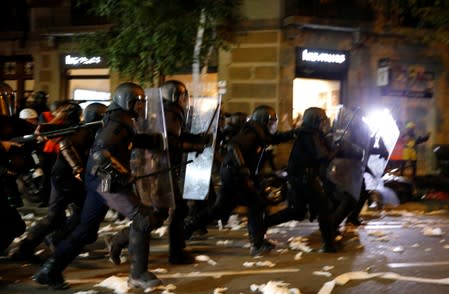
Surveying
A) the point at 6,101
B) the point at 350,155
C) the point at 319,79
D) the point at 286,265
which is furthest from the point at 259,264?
the point at 319,79

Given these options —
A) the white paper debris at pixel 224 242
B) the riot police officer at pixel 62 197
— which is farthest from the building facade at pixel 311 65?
the riot police officer at pixel 62 197

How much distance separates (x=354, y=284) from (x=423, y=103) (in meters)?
12.1

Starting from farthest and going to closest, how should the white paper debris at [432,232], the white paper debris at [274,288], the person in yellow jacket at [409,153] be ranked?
the person in yellow jacket at [409,153], the white paper debris at [432,232], the white paper debris at [274,288]

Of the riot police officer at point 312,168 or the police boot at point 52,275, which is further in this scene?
the riot police officer at point 312,168

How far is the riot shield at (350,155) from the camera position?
8430 mm

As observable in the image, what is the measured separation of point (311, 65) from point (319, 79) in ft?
1.72

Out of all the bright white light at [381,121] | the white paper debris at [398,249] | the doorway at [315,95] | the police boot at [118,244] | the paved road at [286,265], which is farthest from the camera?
the doorway at [315,95]

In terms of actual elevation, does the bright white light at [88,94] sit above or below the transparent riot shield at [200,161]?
above

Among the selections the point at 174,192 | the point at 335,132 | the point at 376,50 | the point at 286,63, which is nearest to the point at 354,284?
the point at 174,192

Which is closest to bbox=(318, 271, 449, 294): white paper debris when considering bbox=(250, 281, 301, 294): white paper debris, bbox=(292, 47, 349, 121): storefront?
bbox=(250, 281, 301, 294): white paper debris

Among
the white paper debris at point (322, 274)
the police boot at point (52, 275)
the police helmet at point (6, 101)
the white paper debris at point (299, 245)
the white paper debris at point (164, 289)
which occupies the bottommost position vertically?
the white paper debris at point (299, 245)

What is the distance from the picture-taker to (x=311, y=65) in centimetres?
1614

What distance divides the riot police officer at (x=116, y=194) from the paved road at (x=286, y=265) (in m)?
0.22

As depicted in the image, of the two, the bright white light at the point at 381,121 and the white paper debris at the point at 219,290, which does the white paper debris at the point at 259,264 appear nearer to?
the white paper debris at the point at 219,290
